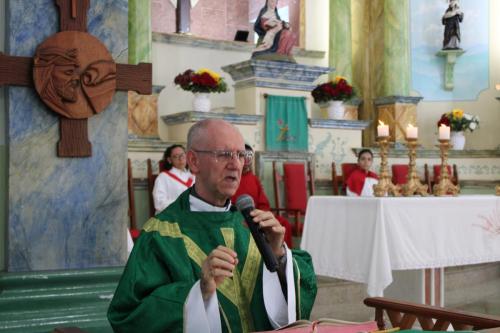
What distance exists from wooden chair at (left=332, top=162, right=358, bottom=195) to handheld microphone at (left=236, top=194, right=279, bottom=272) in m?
7.04

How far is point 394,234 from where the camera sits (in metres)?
5.16

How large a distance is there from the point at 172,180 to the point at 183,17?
16.3 feet

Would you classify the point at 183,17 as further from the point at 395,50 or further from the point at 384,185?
the point at 384,185

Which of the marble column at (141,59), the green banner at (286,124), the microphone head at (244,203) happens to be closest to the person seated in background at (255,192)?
the green banner at (286,124)

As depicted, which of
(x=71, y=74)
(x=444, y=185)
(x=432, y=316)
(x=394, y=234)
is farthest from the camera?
(x=444, y=185)

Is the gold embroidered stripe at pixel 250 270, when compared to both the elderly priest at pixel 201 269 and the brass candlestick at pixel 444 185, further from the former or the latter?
the brass candlestick at pixel 444 185

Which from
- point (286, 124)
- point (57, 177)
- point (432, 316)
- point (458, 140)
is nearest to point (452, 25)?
point (458, 140)

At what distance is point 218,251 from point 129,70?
3.96 feet

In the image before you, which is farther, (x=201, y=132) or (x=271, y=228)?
(x=201, y=132)

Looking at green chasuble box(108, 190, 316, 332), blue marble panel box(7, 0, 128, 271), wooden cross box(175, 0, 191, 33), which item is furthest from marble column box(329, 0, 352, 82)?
green chasuble box(108, 190, 316, 332)

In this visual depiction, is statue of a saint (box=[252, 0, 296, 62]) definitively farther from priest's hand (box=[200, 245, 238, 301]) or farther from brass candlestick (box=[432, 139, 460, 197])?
priest's hand (box=[200, 245, 238, 301])

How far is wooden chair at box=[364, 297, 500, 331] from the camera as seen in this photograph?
2.60 metres

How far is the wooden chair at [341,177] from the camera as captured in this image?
9281 mm

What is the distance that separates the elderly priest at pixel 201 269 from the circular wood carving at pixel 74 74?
0.61 m
